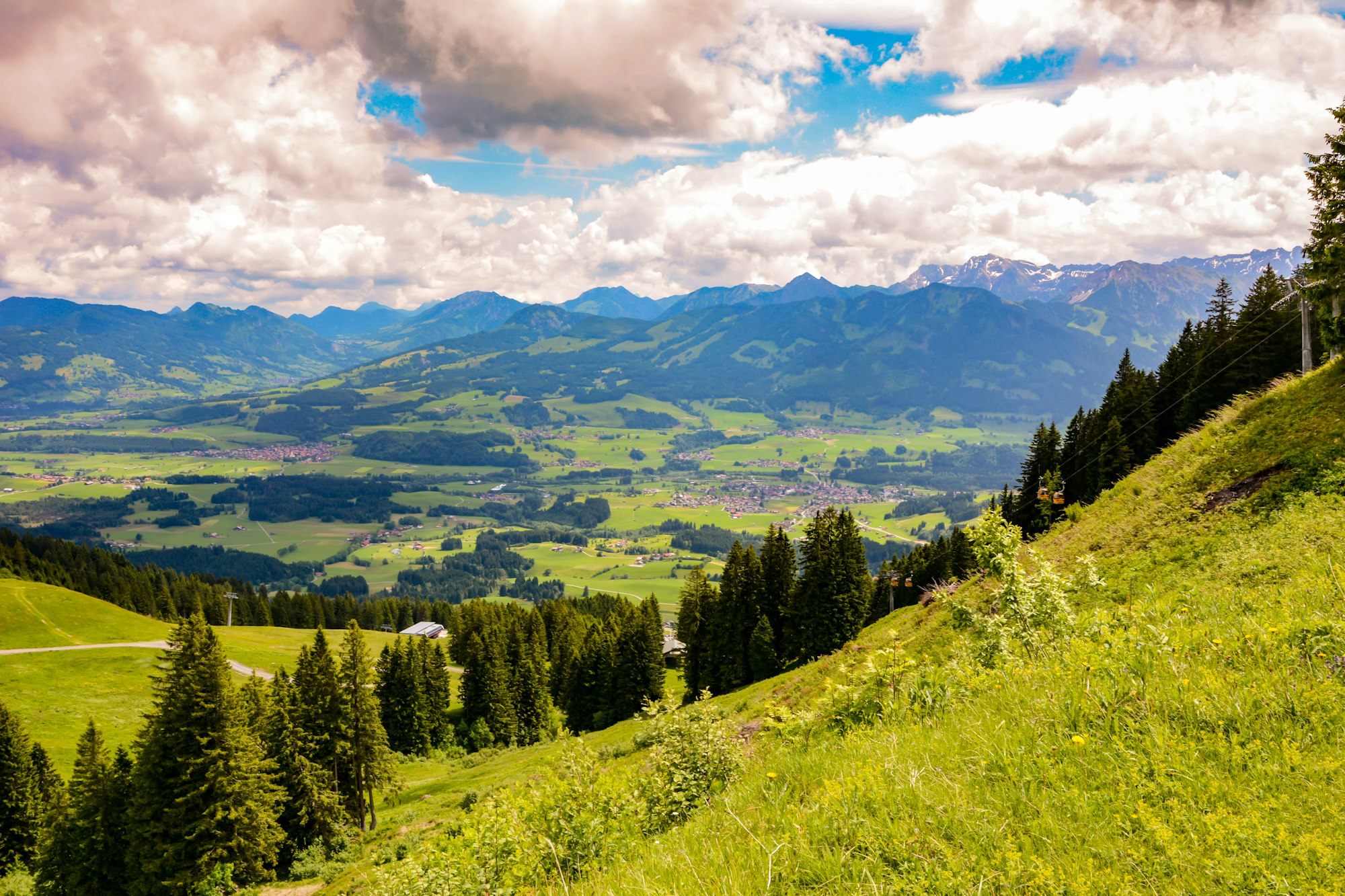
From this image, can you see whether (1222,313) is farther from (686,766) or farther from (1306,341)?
(686,766)

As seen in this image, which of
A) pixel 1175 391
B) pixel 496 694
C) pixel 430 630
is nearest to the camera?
pixel 1175 391

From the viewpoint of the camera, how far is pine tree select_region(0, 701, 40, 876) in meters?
39.8

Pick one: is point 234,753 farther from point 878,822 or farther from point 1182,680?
point 1182,680

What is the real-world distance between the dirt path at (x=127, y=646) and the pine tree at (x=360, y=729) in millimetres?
29060

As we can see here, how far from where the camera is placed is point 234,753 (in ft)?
106

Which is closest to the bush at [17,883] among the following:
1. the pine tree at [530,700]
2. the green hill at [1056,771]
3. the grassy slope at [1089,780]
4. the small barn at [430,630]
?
the pine tree at [530,700]

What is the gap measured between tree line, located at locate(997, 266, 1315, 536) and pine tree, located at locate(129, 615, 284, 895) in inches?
1821

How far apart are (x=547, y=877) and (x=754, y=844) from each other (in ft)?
12.3

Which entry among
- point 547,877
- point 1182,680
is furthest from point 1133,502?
point 547,877

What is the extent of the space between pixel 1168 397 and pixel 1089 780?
64734mm

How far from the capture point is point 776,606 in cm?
5338

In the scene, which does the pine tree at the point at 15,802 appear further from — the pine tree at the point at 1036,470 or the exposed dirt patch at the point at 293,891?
the pine tree at the point at 1036,470

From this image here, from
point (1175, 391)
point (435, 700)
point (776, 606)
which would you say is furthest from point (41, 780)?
point (1175, 391)

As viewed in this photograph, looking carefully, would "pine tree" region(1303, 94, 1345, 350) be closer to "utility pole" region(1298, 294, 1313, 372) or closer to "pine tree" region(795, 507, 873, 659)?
"utility pole" region(1298, 294, 1313, 372)
